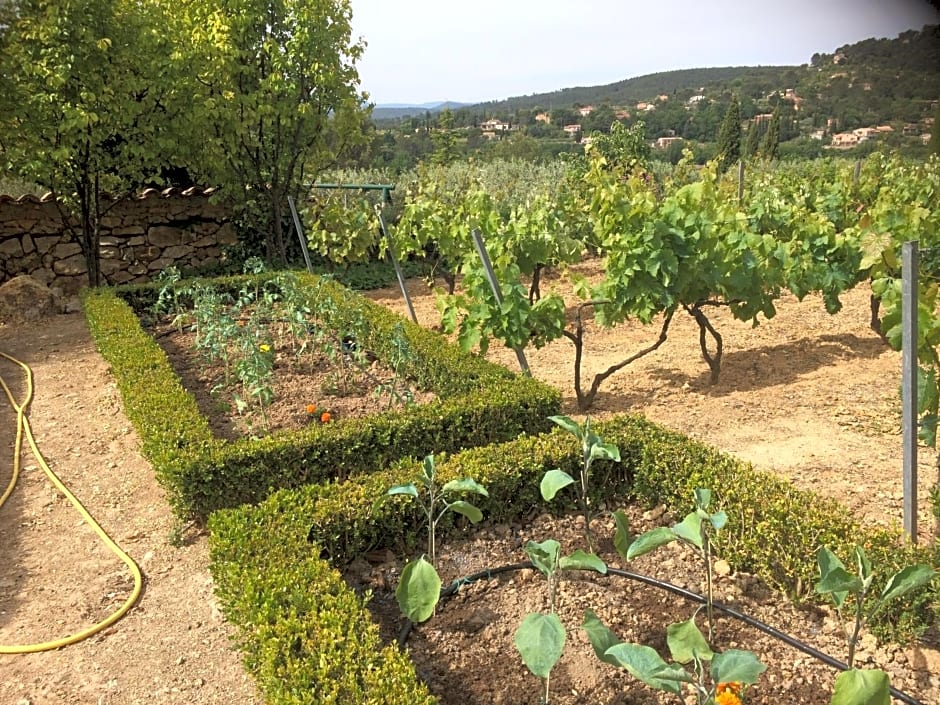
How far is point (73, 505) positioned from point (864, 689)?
3947mm

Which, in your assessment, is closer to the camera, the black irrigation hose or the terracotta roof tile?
the black irrigation hose

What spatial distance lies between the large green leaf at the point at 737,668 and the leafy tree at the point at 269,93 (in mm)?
8647

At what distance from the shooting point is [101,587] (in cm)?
331

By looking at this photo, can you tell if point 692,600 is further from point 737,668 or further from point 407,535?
point 407,535

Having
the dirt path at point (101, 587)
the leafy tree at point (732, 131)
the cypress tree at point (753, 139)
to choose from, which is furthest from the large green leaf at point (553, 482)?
the cypress tree at point (753, 139)

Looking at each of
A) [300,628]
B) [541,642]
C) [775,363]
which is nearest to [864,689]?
[541,642]

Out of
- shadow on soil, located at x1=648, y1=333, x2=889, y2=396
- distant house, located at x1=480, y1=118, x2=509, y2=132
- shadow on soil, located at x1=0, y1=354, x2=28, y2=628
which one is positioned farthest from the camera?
distant house, located at x1=480, y1=118, x2=509, y2=132

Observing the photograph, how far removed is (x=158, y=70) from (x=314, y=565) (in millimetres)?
7488

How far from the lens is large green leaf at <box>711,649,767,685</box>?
5.85 ft

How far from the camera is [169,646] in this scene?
292 cm

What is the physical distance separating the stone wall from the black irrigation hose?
328 inches

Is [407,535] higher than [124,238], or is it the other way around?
[124,238]

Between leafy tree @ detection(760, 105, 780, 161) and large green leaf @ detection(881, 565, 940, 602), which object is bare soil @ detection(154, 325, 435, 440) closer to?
large green leaf @ detection(881, 565, 940, 602)

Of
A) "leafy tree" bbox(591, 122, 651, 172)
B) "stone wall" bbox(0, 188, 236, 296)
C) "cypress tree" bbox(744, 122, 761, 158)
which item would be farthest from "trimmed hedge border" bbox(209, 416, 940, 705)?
"cypress tree" bbox(744, 122, 761, 158)
